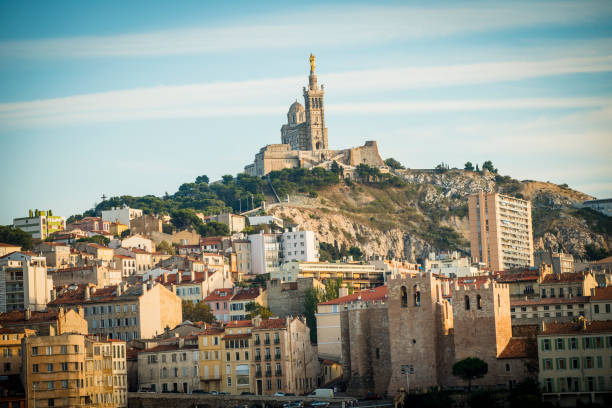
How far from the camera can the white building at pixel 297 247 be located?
533 ft

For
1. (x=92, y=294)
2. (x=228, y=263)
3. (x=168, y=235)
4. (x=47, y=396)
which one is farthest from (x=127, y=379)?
(x=168, y=235)

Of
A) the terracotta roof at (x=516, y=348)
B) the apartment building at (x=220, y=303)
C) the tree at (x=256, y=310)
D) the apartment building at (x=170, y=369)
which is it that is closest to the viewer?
the terracotta roof at (x=516, y=348)

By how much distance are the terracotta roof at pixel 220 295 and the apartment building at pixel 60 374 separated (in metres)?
31.1

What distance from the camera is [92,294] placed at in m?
120

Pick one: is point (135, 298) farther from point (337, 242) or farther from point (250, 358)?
point (337, 242)

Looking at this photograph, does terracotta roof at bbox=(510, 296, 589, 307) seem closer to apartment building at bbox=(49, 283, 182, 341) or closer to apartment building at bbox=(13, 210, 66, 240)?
apartment building at bbox=(49, 283, 182, 341)

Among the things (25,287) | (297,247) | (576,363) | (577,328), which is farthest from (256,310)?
(576,363)

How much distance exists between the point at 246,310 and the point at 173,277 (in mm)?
13898

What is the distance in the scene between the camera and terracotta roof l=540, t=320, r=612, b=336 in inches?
3322

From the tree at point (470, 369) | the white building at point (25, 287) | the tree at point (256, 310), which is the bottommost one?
the tree at point (470, 369)

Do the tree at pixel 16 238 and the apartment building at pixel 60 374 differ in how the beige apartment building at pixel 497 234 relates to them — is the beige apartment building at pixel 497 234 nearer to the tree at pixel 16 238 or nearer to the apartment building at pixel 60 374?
the tree at pixel 16 238

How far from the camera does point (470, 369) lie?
3376 inches

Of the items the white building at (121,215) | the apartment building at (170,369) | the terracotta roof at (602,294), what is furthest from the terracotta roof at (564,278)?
the white building at (121,215)

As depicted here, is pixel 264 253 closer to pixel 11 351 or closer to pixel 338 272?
pixel 338 272
